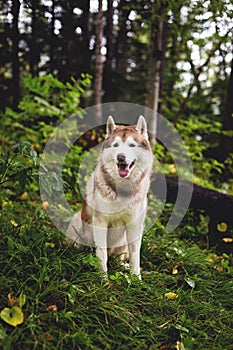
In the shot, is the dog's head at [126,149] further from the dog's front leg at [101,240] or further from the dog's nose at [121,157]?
the dog's front leg at [101,240]

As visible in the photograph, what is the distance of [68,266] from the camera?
2.87 metres

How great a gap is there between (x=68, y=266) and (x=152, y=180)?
2887 millimetres

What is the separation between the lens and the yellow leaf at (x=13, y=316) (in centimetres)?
217

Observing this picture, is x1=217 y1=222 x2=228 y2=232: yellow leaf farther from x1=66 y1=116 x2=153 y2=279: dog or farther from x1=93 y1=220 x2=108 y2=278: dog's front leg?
x1=93 y1=220 x2=108 y2=278: dog's front leg

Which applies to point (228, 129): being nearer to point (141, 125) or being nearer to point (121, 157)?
point (141, 125)

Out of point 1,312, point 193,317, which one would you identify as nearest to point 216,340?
point 193,317

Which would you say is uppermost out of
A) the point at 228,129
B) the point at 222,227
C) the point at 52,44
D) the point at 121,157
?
the point at 52,44

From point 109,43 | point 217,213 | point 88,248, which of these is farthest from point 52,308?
point 109,43

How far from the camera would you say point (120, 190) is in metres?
2.98

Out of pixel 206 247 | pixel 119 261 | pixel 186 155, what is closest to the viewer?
pixel 119 261

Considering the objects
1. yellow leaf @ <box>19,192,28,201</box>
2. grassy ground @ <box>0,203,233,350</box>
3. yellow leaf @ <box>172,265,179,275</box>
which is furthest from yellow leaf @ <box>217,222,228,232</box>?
yellow leaf @ <box>19,192,28,201</box>

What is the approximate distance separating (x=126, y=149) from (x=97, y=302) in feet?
3.86

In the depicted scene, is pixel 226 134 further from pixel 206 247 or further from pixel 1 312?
pixel 1 312

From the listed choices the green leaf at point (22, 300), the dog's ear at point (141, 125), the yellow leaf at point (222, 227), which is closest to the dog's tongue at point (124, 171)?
the dog's ear at point (141, 125)
